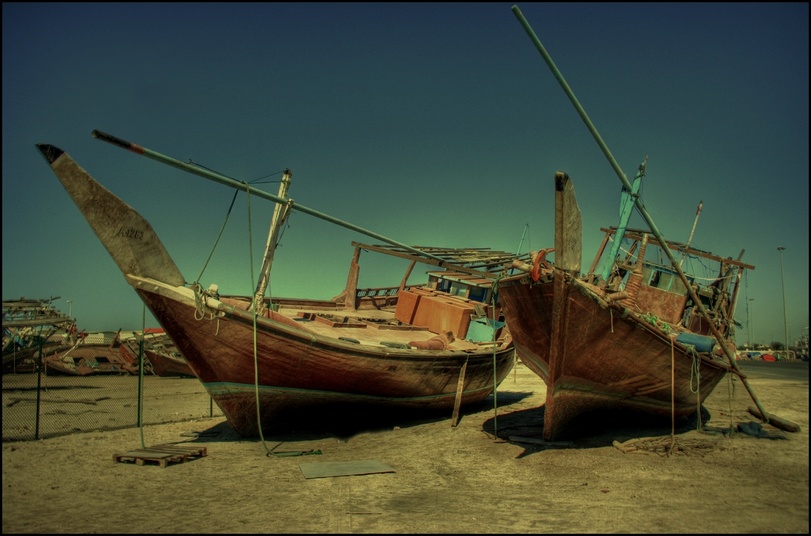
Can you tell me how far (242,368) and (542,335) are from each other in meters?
5.66

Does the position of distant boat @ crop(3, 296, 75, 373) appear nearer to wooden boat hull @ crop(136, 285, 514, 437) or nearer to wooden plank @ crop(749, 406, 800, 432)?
wooden boat hull @ crop(136, 285, 514, 437)

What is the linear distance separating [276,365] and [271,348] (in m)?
0.37

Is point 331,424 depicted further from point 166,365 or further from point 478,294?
point 166,365

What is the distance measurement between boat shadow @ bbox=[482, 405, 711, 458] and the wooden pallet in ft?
18.4

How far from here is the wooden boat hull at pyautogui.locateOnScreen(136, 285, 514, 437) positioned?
29.7ft

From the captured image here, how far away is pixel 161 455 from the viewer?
26.6 feet

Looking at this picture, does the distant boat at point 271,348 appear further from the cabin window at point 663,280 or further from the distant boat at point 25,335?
the distant boat at point 25,335

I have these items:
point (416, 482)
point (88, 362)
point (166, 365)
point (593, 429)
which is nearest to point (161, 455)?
point (416, 482)

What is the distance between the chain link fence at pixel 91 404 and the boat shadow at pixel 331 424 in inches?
62.0

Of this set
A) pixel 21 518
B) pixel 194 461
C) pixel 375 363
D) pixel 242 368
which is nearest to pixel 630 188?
pixel 375 363

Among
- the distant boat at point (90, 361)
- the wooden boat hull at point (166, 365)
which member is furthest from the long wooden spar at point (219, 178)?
the distant boat at point (90, 361)

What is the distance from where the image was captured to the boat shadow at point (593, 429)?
379 inches

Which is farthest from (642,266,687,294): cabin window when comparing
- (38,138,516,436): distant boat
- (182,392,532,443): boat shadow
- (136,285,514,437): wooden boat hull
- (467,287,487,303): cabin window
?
(136,285,514,437): wooden boat hull

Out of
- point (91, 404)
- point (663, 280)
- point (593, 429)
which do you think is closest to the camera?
point (593, 429)
